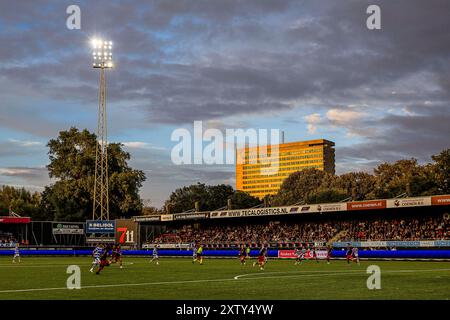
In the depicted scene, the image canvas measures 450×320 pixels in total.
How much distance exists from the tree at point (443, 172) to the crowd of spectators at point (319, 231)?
2461 cm

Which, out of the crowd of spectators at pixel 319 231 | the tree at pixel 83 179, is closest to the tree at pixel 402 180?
the crowd of spectators at pixel 319 231

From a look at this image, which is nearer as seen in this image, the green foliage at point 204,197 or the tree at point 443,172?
the tree at point 443,172

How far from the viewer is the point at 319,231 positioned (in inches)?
3110

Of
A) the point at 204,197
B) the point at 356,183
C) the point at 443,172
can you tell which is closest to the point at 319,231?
the point at 443,172

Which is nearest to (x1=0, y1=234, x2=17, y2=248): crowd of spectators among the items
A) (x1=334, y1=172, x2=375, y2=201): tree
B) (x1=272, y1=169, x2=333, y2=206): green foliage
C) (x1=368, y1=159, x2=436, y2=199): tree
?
(x1=368, y1=159, x2=436, y2=199): tree

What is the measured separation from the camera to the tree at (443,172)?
9388 centimetres

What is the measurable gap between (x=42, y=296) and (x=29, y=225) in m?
79.7

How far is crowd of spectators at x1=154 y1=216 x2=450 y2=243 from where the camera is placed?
226 feet

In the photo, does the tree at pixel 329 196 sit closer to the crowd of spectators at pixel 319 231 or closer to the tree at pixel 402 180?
the tree at pixel 402 180

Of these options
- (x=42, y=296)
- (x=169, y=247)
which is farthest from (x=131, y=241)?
(x=42, y=296)

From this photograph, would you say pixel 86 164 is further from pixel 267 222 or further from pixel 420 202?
pixel 420 202

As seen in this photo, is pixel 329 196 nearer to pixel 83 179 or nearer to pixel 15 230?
pixel 83 179

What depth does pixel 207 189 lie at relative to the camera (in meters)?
157

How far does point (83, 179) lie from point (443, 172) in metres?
62.4
